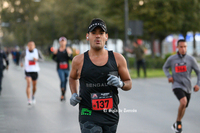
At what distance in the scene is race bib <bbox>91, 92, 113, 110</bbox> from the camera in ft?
13.0

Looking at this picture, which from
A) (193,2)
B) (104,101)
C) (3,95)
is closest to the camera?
(104,101)

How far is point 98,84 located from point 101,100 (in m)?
0.17

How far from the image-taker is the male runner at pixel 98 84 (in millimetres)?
3934

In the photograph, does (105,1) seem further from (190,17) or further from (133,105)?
(133,105)

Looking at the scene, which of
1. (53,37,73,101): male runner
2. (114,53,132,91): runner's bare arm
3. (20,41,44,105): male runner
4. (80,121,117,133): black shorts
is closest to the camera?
(80,121,117,133): black shorts

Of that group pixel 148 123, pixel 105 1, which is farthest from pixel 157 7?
pixel 148 123

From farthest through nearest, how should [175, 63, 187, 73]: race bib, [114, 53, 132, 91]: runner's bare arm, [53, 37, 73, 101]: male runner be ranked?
1. [53, 37, 73, 101]: male runner
2. [175, 63, 187, 73]: race bib
3. [114, 53, 132, 91]: runner's bare arm

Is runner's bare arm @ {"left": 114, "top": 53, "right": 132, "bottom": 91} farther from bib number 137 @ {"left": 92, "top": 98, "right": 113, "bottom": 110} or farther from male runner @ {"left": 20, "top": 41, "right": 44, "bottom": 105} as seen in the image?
male runner @ {"left": 20, "top": 41, "right": 44, "bottom": 105}

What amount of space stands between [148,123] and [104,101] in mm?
4096

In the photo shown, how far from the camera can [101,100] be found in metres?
3.95

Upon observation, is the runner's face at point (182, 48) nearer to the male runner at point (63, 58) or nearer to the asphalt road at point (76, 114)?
the asphalt road at point (76, 114)

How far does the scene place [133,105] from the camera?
10.5m

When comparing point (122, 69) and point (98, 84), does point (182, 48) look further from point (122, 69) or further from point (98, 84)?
point (98, 84)

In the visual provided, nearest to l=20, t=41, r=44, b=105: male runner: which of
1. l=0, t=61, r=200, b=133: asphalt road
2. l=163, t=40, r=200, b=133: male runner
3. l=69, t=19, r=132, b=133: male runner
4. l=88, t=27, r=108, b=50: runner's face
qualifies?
l=0, t=61, r=200, b=133: asphalt road
